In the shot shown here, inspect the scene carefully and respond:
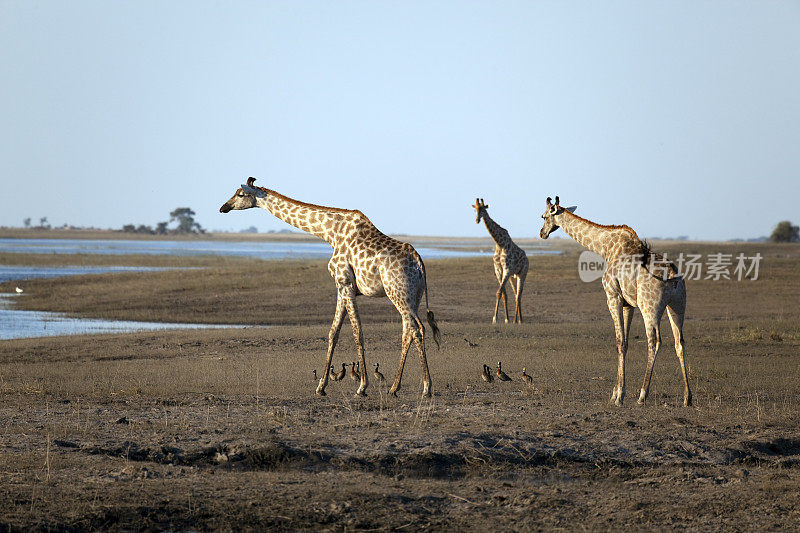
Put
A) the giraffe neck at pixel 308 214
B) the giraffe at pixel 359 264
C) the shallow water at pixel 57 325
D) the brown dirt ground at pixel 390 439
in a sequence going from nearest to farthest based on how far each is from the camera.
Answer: the brown dirt ground at pixel 390 439, the giraffe at pixel 359 264, the giraffe neck at pixel 308 214, the shallow water at pixel 57 325

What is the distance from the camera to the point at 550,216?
13297 millimetres

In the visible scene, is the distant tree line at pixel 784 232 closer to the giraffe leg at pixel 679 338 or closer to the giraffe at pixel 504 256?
the giraffe at pixel 504 256

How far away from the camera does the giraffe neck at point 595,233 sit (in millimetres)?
12055

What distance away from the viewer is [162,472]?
7.84 metres

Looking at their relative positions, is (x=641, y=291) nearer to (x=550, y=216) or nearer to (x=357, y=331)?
(x=550, y=216)

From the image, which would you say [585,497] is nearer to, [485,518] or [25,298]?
[485,518]

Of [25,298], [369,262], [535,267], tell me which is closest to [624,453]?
[369,262]

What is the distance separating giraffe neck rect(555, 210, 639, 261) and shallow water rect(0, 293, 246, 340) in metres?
12.4

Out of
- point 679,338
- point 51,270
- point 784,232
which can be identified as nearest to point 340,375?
point 679,338

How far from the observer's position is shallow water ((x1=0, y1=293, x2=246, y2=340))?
21.4m

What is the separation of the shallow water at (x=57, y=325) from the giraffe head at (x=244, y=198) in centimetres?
964

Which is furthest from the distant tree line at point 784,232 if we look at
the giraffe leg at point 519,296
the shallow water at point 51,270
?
the giraffe leg at point 519,296

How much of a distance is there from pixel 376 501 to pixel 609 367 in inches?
346

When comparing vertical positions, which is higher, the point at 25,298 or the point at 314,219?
the point at 314,219
